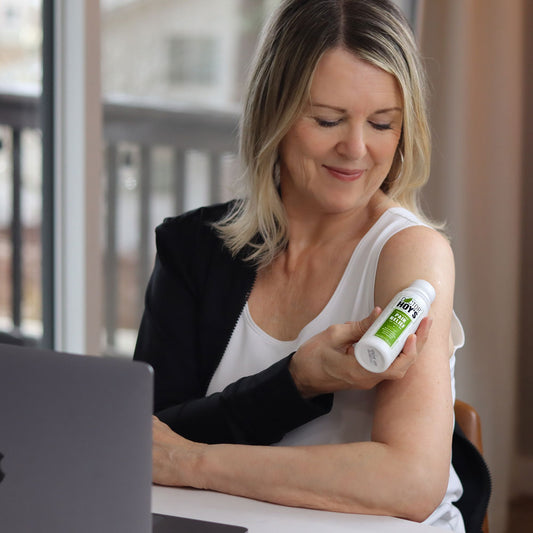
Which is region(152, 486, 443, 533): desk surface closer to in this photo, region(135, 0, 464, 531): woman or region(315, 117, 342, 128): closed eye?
region(135, 0, 464, 531): woman

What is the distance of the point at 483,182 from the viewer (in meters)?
2.64

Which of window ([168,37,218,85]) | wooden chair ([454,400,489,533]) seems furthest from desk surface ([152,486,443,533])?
window ([168,37,218,85])

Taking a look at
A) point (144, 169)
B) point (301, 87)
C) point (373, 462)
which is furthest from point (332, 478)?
point (144, 169)

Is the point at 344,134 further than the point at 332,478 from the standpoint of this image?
Yes

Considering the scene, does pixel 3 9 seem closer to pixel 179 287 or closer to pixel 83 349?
pixel 83 349

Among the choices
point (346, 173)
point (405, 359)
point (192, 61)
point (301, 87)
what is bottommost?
point (405, 359)

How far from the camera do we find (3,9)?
7.20ft

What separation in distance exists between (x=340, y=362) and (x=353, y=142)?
38cm

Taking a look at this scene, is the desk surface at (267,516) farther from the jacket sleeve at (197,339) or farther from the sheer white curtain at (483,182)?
the sheer white curtain at (483,182)

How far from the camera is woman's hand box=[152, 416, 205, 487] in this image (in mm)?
1101

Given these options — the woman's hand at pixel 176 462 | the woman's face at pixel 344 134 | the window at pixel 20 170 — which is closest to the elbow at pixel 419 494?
the woman's hand at pixel 176 462

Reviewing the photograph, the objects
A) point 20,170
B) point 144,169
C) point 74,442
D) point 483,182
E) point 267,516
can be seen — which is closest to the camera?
point 74,442

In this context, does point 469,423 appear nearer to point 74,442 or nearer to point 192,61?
point 74,442

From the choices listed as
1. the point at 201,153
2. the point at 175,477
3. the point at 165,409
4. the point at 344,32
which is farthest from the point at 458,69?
the point at 175,477
